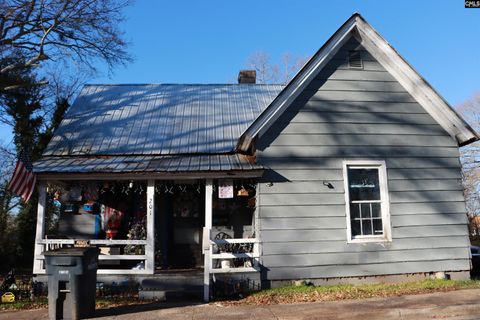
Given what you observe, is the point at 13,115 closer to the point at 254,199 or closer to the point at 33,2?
the point at 33,2

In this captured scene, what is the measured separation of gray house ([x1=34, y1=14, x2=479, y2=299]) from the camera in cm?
956

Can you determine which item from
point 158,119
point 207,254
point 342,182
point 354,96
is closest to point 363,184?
point 342,182

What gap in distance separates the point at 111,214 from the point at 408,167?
7.99 meters

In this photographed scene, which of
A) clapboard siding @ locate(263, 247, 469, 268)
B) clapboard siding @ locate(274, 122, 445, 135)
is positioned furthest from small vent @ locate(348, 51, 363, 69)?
clapboard siding @ locate(263, 247, 469, 268)

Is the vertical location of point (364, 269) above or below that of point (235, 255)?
below

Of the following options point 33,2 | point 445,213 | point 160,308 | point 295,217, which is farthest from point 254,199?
point 33,2

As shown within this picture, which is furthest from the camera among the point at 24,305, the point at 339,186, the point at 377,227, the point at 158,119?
the point at 158,119

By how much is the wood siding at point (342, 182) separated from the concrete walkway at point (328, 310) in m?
1.62

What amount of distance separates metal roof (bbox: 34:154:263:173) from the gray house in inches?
1.8

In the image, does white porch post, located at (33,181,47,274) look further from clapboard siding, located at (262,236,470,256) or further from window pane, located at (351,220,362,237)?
window pane, located at (351,220,362,237)

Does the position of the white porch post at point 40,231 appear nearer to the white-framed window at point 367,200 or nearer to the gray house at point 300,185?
the gray house at point 300,185

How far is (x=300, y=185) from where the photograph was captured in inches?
388

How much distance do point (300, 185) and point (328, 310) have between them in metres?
3.26

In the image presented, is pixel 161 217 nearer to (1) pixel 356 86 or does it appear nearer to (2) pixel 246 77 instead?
(1) pixel 356 86
